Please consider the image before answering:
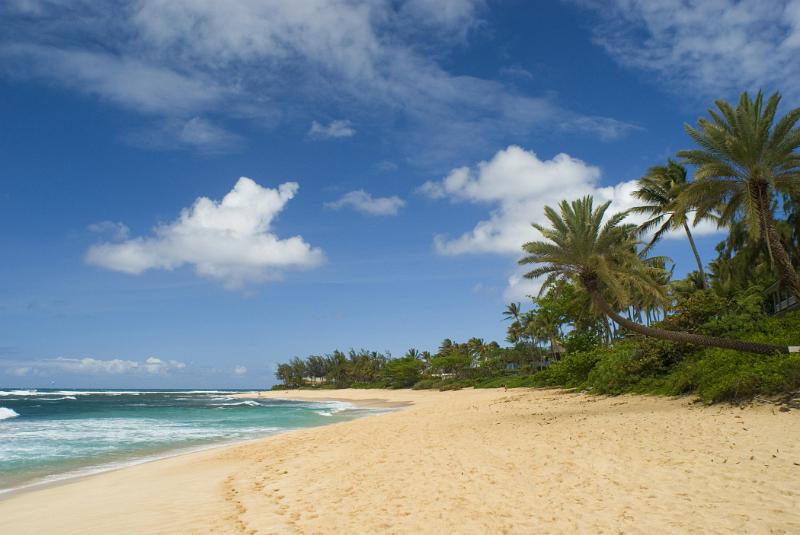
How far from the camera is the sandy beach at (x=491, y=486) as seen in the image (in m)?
6.91

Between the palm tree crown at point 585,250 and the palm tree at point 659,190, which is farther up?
the palm tree at point 659,190

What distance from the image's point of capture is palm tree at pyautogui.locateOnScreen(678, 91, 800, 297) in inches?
663

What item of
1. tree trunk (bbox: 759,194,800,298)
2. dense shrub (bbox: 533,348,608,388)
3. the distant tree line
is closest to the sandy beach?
tree trunk (bbox: 759,194,800,298)

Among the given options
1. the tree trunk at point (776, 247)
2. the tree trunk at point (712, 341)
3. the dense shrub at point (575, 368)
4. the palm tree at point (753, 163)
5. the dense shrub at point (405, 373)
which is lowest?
the dense shrub at point (405, 373)

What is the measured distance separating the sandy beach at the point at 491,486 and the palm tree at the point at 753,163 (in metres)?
6.86

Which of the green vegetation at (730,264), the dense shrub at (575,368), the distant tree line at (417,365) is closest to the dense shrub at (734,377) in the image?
the green vegetation at (730,264)

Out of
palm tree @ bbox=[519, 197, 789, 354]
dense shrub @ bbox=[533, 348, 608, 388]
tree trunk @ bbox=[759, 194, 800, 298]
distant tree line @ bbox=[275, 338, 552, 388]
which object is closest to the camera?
tree trunk @ bbox=[759, 194, 800, 298]

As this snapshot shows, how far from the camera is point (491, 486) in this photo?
8828 mm

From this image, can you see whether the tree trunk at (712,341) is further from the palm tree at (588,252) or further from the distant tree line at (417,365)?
the distant tree line at (417,365)

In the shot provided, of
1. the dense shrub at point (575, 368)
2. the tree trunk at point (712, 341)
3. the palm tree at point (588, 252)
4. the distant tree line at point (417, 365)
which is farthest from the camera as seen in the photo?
the distant tree line at point (417, 365)

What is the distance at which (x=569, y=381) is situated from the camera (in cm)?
3209

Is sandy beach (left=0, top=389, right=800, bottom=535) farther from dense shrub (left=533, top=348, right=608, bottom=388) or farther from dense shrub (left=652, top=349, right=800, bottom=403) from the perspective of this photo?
dense shrub (left=533, top=348, right=608, bottom=388)

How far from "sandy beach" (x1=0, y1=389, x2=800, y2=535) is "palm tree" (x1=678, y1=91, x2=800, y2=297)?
6.86 metres

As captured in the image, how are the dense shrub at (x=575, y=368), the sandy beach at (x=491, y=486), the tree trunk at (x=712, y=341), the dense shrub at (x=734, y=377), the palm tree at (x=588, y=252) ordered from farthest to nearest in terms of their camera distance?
1. the dense shrub at (x=575, y=368)
2. the palm tree at (x=588, y=252)
3. the tree trunk at (x=712, y=341)
4. the dense shrub at (x=734, y=377)
5. the sandy beach at (x=491, y=486)
